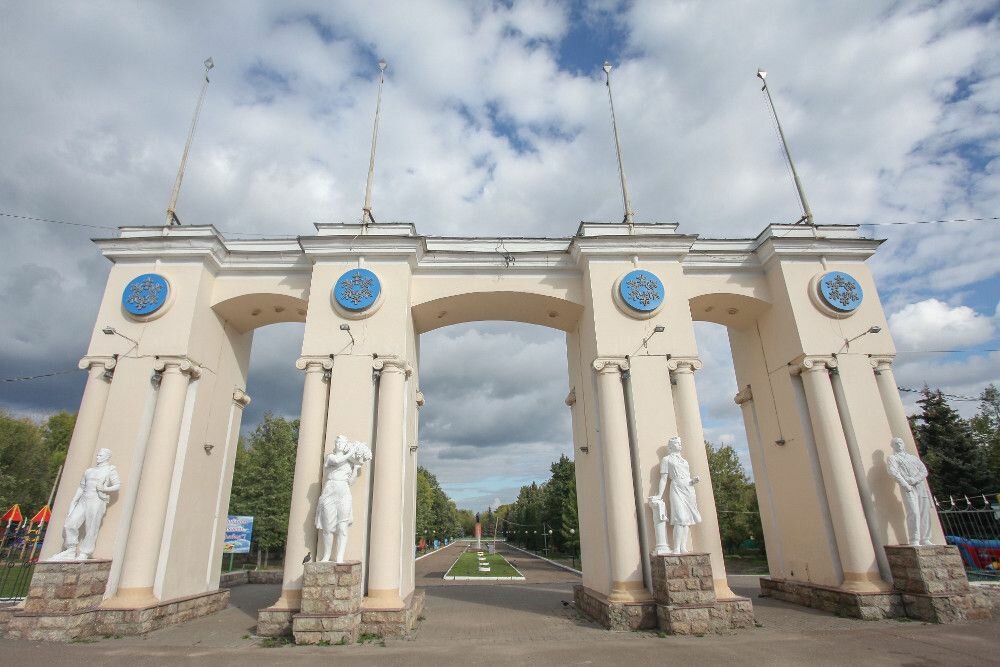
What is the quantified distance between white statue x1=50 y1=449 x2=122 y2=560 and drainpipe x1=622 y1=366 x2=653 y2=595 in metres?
10.3

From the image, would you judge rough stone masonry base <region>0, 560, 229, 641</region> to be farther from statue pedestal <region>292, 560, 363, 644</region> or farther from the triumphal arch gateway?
statue pedestal <region>292, 560, 363, 644</region>

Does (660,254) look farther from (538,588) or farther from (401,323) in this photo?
(538,588)

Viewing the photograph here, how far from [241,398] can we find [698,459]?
11.7 metres

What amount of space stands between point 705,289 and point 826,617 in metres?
7.36

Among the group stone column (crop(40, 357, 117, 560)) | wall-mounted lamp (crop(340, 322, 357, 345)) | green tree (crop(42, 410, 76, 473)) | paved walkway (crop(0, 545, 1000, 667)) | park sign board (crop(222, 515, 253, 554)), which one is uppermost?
green tree (crop(42, 410, 76, 473))

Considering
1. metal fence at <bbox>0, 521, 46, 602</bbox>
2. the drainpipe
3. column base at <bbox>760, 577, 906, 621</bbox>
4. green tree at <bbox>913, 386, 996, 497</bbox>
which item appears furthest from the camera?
green tree at <bbox>913, 386, 996, 497</bbox>

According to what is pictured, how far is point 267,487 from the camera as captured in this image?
→ 87.4 feet

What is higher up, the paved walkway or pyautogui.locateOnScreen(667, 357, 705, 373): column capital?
pyautogui.locateOnScreen(667, 357, 705, 373): column capital

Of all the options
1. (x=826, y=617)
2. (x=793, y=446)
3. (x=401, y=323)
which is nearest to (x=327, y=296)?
(x=401, y=323)

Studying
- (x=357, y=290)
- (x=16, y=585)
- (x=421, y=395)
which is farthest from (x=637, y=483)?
(x=16, y=585)

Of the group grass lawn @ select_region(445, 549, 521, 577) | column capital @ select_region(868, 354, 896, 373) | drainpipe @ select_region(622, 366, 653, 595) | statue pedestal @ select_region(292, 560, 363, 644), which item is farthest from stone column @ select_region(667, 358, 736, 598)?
grass lawn @ select_region(445, 549, 521, 577)

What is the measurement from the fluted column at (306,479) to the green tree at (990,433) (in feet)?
90.1

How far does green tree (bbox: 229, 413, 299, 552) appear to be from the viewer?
26.0 meters

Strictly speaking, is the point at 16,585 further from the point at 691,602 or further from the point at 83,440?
the point at 691,602
